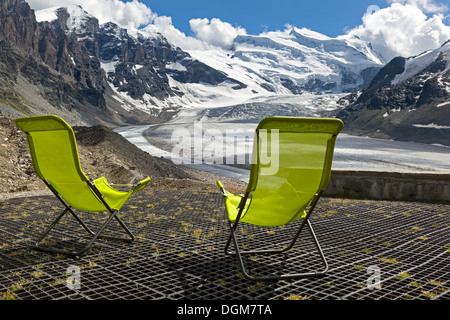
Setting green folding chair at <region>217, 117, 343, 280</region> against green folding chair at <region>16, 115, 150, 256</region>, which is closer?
green folding chair at <region>217, 117, 343, 280</region>

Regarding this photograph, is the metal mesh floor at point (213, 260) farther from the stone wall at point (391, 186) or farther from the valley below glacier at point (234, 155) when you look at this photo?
the valley below glacier at point (234, 155)

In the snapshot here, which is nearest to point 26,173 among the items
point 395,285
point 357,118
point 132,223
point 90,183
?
point 132,223

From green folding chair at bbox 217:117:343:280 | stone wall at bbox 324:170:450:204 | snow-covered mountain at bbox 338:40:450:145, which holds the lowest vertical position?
stone wall at bbox 324:170:450:204

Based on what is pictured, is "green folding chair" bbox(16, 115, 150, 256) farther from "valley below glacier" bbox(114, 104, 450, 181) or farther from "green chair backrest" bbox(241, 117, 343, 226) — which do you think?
"valley below glacier" bbox(114, 104, 450, 181)

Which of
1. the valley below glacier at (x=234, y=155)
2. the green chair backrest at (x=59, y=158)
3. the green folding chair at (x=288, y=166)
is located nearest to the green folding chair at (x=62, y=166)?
the green chair backrest at (x=59, y=158)

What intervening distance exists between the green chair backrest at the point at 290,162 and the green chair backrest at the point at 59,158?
1496 mm

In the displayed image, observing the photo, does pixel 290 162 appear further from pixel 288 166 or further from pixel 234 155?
pixel 234 155

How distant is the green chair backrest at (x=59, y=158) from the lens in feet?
10.7

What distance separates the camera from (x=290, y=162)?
9.18 ft

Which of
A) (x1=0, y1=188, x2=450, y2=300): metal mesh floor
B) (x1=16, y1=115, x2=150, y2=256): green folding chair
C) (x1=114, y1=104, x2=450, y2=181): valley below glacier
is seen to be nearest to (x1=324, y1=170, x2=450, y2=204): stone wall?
(x1=0, y1=188, x2=450, y2=300): metal mesh floor

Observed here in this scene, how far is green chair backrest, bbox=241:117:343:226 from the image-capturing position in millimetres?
2648

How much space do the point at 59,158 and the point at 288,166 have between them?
1927 millimetres

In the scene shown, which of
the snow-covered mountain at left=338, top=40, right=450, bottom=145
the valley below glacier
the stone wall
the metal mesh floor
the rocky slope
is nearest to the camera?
the metal mesh floor

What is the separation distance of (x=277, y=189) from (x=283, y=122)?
52 cm
